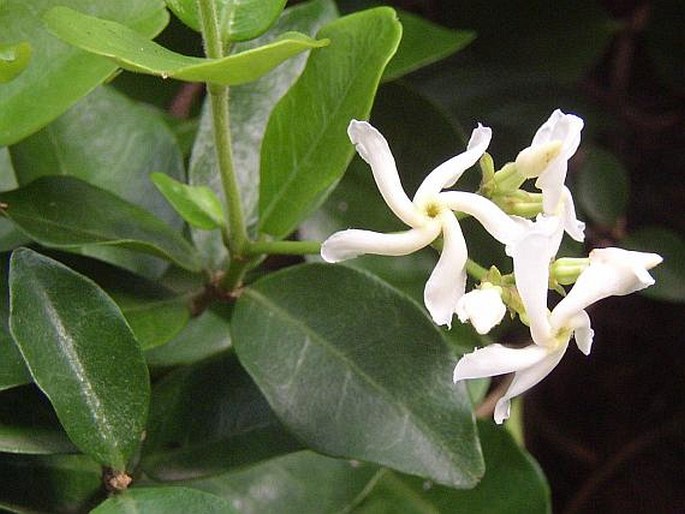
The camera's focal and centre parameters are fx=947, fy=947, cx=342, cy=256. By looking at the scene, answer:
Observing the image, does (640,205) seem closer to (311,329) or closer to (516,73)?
(516,73)

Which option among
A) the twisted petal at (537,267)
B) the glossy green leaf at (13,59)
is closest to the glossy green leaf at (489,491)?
the twisted petal at (537,267)

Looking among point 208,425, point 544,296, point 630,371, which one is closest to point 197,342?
point 208,425

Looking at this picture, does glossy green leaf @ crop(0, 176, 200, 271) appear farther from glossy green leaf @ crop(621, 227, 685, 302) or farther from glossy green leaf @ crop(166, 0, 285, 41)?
glossy green leaf @ crop(621, 227, 685, 302)

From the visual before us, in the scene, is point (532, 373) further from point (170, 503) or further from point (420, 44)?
point (420, 44)

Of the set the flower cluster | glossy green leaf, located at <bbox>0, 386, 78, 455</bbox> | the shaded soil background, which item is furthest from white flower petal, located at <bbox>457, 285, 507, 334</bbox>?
the shaded soil background

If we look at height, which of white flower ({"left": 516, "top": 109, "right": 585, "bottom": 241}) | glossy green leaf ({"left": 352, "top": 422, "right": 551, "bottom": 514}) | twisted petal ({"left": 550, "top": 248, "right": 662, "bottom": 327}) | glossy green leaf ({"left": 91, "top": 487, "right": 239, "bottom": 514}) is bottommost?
glossy green leaf ({"left": 352, "top": 422, "right": 551, "bottom": 514})

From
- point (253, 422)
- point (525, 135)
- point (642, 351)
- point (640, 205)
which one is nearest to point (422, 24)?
point (525, 135)
